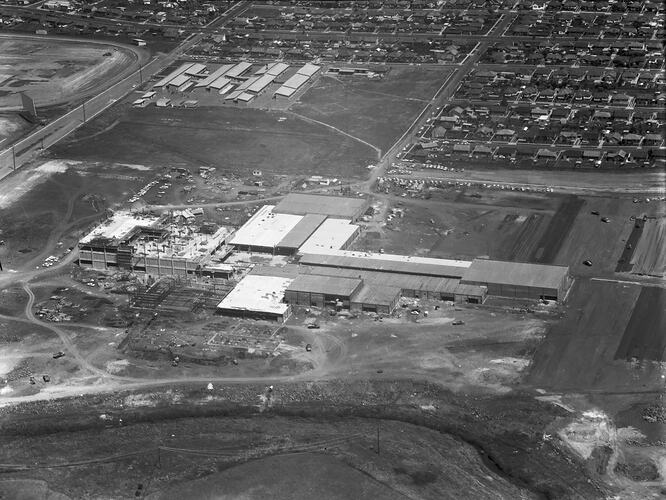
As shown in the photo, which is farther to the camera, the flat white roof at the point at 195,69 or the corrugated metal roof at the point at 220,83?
the flat white roof at the point at 195,69

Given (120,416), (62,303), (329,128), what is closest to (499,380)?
(120,416)

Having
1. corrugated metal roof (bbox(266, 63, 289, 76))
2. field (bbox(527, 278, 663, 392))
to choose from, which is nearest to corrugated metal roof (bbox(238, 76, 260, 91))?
corrugated metal roof (bbox(266, 63, 289, 76))

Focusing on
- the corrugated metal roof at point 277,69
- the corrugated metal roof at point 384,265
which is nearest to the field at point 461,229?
the corrugated metal roof at point 384,265

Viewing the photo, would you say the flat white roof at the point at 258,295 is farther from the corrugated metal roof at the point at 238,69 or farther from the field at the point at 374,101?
the corrugated metal roof at the point at 238,69

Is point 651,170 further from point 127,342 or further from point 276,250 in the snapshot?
point 127,342

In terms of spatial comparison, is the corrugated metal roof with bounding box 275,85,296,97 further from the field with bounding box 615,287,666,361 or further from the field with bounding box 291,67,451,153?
the field with bounding box 615,287,666,361

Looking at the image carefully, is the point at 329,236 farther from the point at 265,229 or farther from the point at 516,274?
the point at 516,274
